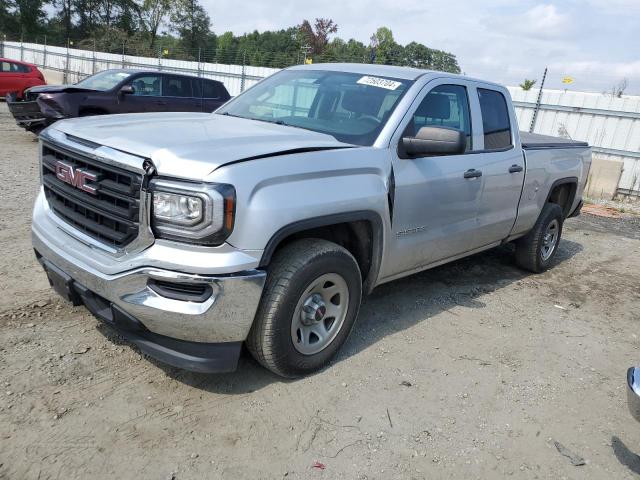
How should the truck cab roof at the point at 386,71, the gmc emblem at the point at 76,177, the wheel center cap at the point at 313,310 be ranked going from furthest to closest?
the truck cab roof at the point at 386,71
the wheel center cap at the point at 313,310
the gmc emblem at the point at 76,177

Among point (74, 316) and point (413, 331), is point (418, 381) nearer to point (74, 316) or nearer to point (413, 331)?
point (413, 331)

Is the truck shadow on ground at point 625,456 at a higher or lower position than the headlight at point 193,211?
lower

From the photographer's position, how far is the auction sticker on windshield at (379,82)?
3.88 meters

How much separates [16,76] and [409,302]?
18157mm

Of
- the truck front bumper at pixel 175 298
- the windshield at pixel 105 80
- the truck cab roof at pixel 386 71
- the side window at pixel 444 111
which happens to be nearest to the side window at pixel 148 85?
the windshield at pixel 105 80

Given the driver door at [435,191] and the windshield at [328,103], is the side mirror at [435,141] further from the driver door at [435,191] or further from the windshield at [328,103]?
the windshield at [328,103]

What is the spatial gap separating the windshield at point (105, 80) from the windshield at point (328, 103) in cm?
733

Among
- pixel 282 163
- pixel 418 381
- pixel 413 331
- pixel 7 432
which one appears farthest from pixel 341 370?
pixel 7 432

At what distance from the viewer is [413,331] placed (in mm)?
4133

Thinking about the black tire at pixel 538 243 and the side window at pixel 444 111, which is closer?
the side window at pixel 444 111

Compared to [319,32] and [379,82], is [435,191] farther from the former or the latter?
[319,32]

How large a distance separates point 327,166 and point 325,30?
72434 mm

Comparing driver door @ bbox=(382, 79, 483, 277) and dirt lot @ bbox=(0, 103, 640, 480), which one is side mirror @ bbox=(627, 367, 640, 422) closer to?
dirt lot @ bbox=(0, 103, 640, 480)

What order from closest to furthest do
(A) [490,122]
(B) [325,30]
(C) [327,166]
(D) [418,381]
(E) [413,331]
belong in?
(C) [327,166] → (D) [418,381] → (E) [413,331] → (A) [490,122] → (B) [325,30]
